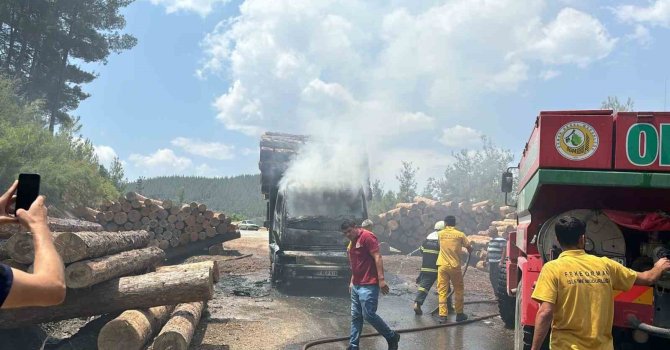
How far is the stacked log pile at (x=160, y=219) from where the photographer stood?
14625mm

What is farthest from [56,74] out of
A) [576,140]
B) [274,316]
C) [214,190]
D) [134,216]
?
[214,190]

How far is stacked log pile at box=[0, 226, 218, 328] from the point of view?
592 centimetres

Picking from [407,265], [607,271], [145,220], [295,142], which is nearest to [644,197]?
[607,271]

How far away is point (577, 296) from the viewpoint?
10.7 feet

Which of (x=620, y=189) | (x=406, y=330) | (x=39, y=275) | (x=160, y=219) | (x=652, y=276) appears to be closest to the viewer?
(x=39, y=275)

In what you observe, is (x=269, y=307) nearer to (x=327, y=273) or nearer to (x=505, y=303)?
(x=327, y=273)

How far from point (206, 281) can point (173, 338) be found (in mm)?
979

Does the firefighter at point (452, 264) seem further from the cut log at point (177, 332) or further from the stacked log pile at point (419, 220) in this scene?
the stacked log pile at point (419, 220)

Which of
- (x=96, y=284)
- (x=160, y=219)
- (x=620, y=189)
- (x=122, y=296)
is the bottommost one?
(x=122, y=296)

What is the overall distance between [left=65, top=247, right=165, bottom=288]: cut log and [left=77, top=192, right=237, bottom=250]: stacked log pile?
6.86 metres

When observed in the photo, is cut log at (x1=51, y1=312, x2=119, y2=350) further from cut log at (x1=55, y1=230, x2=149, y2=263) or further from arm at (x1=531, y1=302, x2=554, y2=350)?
arm at (x1=531, y1=302, x2=554, y2=350)

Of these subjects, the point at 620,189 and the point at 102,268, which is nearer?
the point at 620,189

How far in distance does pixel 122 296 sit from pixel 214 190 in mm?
99391

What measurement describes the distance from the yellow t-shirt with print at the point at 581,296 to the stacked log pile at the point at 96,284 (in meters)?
4.67
